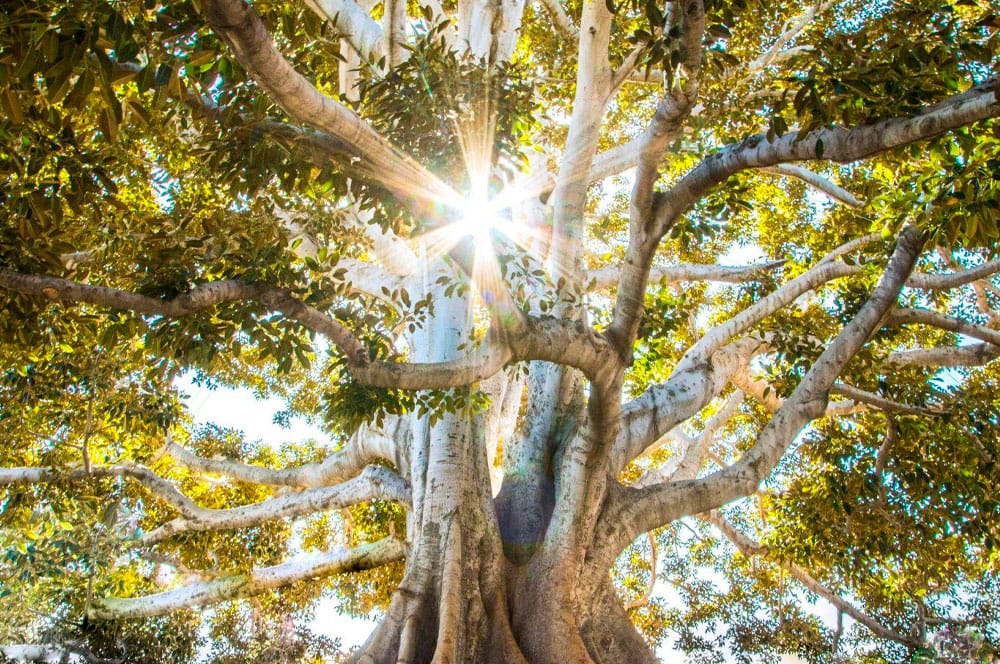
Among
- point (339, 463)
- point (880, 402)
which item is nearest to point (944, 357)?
point (880, 402)

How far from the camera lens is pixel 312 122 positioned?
9.38ft

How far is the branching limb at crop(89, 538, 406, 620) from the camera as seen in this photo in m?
6.20

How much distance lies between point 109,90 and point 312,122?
82cm

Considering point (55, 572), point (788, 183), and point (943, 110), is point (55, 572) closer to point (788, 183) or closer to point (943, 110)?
point (943, 110)

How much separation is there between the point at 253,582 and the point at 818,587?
595 cm

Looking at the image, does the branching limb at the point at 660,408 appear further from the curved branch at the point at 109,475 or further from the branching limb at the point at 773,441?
the curved branch at the point at 109,475

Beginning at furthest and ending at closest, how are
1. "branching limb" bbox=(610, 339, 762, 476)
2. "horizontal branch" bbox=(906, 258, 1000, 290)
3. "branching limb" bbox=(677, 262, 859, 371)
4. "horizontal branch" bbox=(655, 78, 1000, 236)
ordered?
"branching limb" bbox=(677, 262, 859, 371), "branching limb" bbox=(610, 339, 762, 476), "horizontal branch" bbox=(906, 258, 1000, 290), "horizontal branch" bbox=(655, 78, 1000, 236)

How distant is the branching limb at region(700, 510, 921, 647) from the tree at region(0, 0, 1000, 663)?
0.16 ft

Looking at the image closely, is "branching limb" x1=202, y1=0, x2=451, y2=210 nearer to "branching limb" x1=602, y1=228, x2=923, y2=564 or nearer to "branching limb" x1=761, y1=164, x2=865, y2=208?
"branching limb" x1=602, y1=228, x2=923, y2=564

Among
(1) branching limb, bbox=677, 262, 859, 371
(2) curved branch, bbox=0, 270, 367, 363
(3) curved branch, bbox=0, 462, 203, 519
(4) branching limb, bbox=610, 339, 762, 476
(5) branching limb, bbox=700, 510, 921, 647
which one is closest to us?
(2) curved branch, bbox=0, 270, 367, 363

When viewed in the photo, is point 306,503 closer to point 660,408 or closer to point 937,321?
point 660,408

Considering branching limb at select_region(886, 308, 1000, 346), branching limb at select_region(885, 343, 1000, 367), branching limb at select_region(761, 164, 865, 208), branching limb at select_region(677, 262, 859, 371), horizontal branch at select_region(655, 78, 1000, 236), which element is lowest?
horizontal branch at select_region(655, 78, 1000, 236)

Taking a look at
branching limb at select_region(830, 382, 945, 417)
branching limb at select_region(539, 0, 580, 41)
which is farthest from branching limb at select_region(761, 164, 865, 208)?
branching limb at select_region(539, 0, 580, 41)

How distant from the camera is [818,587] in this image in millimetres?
7902
